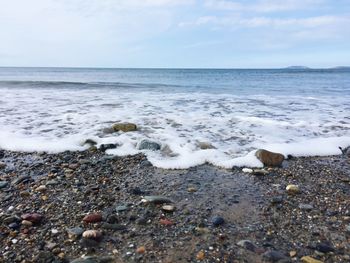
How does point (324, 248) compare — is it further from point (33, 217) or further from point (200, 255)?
point (33, 217)

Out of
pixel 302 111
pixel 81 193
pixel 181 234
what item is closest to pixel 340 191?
pixel 181 234

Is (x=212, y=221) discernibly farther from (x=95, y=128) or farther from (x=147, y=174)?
(x=95, y=128)

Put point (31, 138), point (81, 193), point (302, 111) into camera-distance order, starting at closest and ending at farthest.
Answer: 1. point (81, 193)
2. point (31, 138)
3. point (302, 111)

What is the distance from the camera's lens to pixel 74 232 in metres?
2.91

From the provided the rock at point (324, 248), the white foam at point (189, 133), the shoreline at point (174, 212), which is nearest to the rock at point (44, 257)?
the shoreline at point (174, 212)

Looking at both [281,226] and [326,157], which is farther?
[326,157]

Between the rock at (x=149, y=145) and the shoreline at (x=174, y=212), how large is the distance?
671mm

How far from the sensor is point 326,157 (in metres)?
5.24

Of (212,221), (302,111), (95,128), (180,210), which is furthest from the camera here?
(302,111)

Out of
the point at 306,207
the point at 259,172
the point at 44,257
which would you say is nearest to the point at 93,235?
the point at 44,257

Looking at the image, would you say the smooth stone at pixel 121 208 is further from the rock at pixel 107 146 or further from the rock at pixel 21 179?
the rock at pixel 107 146

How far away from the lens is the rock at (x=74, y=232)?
2.87 metres

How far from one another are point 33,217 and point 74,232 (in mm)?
525

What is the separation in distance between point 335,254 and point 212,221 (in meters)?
1.09
